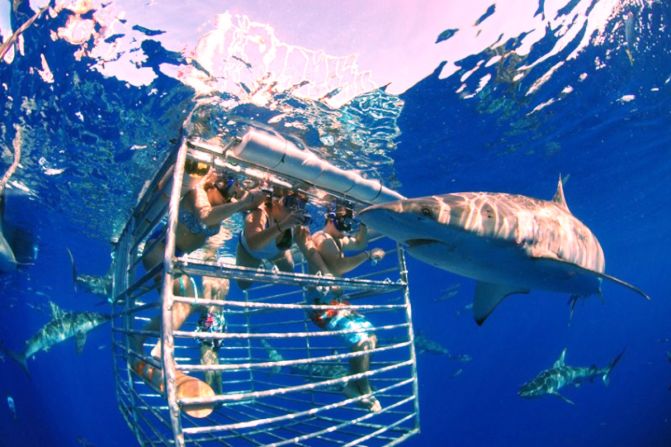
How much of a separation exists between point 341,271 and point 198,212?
93.4 inches

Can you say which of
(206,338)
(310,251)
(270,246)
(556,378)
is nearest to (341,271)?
(310,251)

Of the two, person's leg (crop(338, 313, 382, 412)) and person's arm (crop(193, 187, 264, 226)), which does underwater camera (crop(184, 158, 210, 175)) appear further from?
person's leg (crop(338, 313, 382, 412))

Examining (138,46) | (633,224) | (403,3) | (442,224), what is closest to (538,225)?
(442,224)

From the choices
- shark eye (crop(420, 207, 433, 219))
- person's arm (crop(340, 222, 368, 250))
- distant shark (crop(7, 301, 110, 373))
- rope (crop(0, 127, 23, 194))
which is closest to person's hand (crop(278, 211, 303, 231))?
shark eye (crop(420, 207, 433, 219))

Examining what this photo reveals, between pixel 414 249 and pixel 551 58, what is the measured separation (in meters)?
9.38

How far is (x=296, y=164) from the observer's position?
3896 millimetres

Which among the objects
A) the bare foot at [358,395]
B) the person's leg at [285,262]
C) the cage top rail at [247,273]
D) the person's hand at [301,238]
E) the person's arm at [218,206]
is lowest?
the bare foot at [358,395]

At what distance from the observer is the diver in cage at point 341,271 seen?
4.23 meters

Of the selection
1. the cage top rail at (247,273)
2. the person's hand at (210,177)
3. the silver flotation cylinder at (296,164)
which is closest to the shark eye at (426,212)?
the cage top rail at (247,273)

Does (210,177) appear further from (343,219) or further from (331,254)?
(331,254)

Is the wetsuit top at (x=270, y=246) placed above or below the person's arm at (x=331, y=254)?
below

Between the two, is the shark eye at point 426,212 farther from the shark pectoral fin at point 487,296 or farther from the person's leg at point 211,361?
the person's leg at point 211,361

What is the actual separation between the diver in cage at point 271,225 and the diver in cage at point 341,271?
640mm

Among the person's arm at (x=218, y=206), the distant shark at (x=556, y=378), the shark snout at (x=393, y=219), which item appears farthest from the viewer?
the distant shark at (x=556, y=378)
